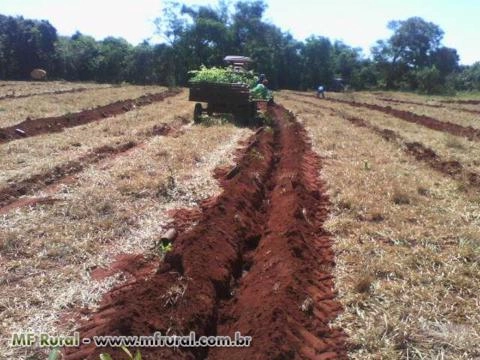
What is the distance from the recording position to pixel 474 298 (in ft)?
16.6

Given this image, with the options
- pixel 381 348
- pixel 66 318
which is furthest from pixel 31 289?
pixel 381 348

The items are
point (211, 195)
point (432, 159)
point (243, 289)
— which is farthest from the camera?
point (432, 159)

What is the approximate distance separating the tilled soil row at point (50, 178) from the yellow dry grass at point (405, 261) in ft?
16.0

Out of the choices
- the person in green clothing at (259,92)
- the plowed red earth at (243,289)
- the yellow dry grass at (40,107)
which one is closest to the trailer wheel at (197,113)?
the person in green clothing at (259,92)

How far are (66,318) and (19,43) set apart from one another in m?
51.3

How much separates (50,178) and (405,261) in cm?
653

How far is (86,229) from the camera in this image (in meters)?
6.79

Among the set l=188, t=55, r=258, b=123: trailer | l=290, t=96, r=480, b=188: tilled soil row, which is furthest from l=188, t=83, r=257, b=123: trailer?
l=290, t=96, r=480, b=188: tilled soil row

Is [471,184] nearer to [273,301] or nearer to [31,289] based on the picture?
[273,301]

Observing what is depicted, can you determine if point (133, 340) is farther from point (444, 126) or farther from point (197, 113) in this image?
point (444, 126)

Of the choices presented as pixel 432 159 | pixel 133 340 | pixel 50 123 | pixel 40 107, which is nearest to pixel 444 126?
pixel 432 159

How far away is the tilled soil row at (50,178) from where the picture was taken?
7.98 m

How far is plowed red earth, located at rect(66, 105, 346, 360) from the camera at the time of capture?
430cm

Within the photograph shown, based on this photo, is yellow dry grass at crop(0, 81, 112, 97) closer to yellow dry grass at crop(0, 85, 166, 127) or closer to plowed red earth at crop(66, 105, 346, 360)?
yellow dry grass at crop(0, 85, 166, 127)
